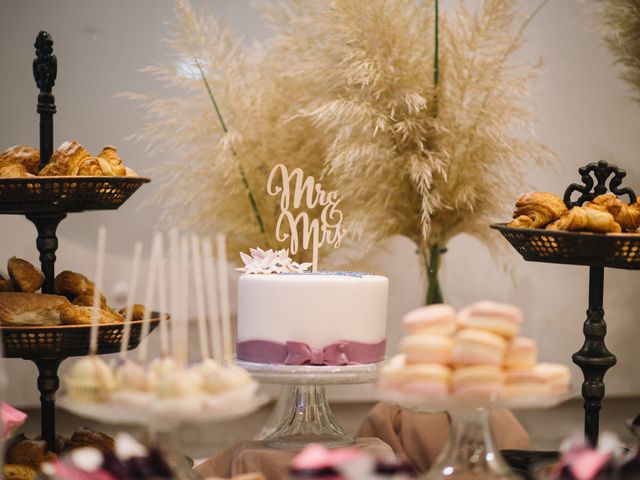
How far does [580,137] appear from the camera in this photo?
3977 mm

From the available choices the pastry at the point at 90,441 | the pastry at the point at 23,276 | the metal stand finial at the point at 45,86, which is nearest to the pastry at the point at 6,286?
the pastry at the point at 23,276

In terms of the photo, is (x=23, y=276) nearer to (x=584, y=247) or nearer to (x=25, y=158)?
(x=25, y=158)

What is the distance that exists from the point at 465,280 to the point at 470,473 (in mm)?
2483

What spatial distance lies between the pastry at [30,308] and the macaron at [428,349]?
1.01 meters

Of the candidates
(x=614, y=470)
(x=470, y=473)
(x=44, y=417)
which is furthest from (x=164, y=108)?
(x=614, y=470)

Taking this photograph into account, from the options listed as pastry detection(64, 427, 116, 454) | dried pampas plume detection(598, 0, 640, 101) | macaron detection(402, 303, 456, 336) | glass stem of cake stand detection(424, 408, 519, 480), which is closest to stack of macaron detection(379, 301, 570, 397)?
macaron detection(402, 303, 456, 336)

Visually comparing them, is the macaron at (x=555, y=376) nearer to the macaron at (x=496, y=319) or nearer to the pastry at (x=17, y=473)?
the macaron at (x=496, y=319)

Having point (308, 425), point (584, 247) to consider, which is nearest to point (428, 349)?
point (584, 247)

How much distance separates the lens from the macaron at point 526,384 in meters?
1.47

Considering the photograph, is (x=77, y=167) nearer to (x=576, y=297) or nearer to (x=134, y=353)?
(x=134, y=353)

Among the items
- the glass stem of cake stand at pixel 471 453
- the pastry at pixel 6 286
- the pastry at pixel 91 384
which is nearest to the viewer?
the pastry at pixel 91 384

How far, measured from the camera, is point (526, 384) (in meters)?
1.48

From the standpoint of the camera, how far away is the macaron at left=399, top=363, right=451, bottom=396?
146cm

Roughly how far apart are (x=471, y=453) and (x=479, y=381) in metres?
0.18
